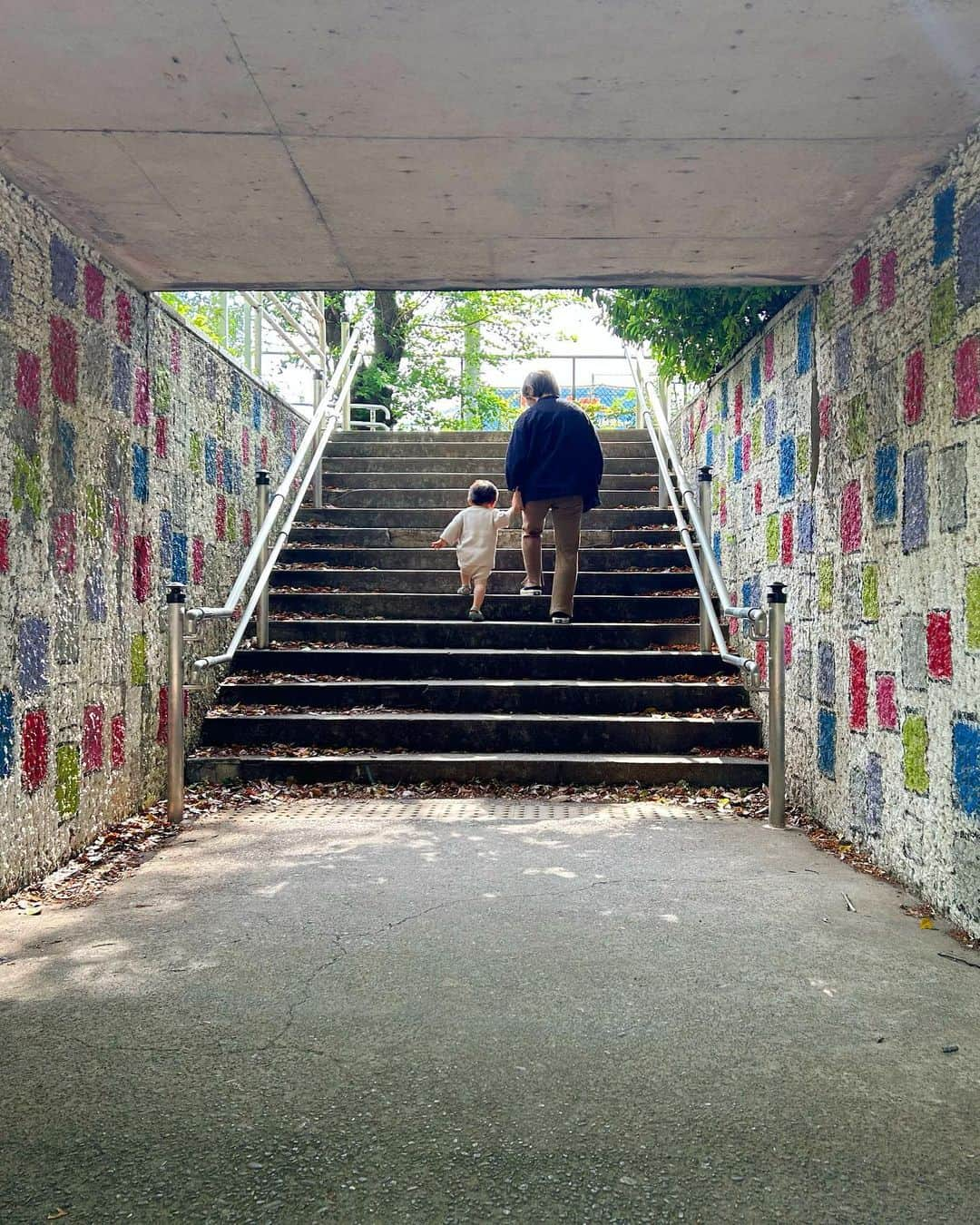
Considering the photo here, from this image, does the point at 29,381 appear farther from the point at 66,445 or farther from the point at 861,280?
the point at 861,280

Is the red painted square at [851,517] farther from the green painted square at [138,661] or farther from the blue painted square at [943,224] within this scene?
the green painted square at [138,661]

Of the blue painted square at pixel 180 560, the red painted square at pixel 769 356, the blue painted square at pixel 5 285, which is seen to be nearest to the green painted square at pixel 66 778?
the blue painted square at pixel 180 560

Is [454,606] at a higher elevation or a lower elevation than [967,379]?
lower

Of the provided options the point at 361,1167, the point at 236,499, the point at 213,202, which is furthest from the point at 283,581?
the point at 361,1167

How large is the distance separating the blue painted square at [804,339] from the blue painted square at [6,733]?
12.1ft

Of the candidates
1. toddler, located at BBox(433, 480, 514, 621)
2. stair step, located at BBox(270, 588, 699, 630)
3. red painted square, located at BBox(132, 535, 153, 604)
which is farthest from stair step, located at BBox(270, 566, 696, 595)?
red painted square, located at BBox(132, 535, 153, 604)

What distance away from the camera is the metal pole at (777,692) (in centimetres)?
472

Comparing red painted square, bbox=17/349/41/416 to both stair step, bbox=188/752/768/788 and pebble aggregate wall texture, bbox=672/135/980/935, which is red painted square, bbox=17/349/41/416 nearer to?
stair step, bbox=188/752/768/788

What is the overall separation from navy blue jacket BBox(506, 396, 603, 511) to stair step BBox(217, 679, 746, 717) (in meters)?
1.18

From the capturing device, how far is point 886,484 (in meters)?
4.08

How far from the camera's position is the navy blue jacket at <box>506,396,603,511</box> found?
6445mm

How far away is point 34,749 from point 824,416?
11.5ft

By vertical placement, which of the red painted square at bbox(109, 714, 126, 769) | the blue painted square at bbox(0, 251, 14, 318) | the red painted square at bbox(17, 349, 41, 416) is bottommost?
the red painted square at bbox(109, 714, 126, 769)

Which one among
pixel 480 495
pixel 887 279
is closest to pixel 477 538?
pixel 480 495
